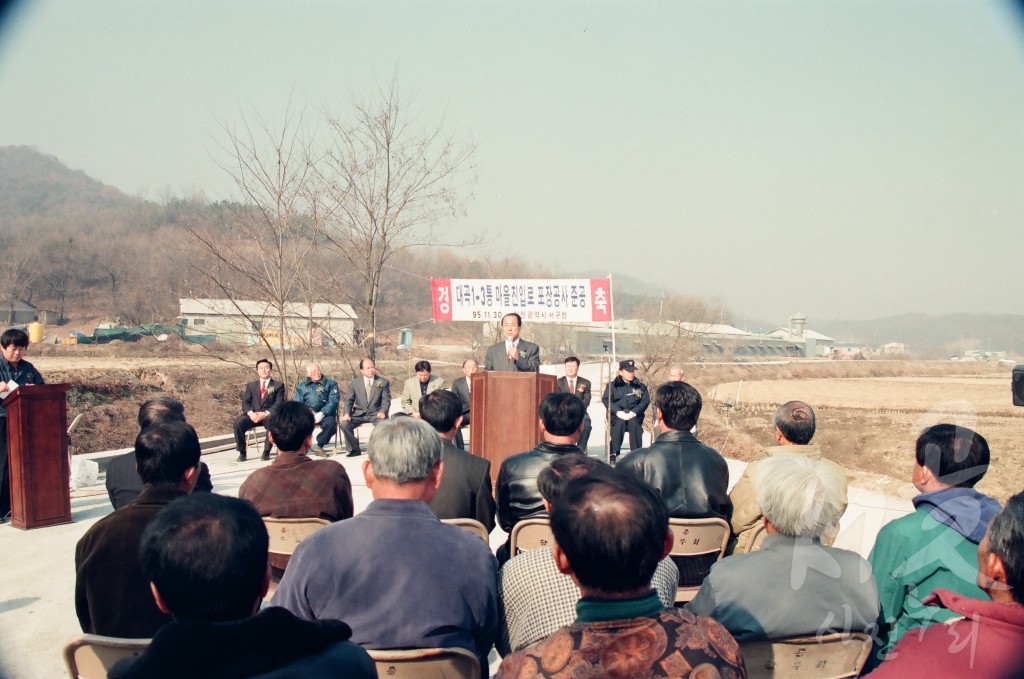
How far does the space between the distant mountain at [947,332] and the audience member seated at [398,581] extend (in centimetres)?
3007

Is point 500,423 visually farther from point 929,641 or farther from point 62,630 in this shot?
point 929,641

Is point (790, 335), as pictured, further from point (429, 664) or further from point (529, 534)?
point (429, 664)

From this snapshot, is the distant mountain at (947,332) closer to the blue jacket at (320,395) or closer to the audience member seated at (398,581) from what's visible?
the blue jacket at (320,395)

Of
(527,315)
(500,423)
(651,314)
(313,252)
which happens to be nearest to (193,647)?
(500,423)

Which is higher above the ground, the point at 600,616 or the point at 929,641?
the point at 600,616

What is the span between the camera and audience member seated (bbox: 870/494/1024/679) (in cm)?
152

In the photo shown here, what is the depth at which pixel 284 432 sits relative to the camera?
3318mm

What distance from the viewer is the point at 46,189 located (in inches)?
5458

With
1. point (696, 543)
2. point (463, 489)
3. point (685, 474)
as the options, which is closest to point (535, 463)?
point (463, 489)

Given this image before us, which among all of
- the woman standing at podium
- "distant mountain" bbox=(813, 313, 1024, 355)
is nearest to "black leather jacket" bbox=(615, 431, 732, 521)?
the woman standing at podium

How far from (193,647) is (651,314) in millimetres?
31389

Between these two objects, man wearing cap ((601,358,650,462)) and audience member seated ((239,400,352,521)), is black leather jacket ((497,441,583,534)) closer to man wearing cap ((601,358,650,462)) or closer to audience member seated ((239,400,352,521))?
audience member seated ((239,400,352,521))

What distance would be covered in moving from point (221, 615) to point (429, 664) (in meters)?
0.56

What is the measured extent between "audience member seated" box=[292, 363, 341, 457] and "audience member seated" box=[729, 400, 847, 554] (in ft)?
21.1
